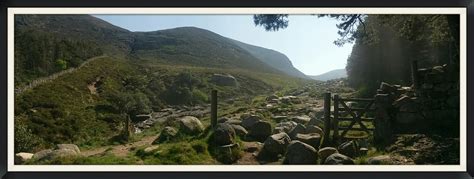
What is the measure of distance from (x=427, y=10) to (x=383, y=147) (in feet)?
12.9

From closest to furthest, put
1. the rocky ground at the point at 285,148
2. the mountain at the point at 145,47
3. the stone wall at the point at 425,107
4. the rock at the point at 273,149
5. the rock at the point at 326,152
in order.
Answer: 1. the rocky ground at the point at 285,148
2. the rock at the point at 326,152
3. the rock at the point at 273,149
4. the stone wall at the point at 425,107
5. the mountain at the point at 145,47

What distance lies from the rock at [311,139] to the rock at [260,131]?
1378 millimetres

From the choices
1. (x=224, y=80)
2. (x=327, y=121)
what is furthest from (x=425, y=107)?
(x=224, y=80)

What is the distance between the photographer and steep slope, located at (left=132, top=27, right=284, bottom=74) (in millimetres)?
49500

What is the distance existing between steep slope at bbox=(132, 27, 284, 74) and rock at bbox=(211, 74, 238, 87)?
6.02 metres

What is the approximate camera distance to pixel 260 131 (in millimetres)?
12539

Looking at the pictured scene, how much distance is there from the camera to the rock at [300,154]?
9.80 m

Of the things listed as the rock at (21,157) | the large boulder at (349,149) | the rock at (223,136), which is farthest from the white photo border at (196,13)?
the rock at (223,136)

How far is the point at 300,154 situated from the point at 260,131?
9.19ft

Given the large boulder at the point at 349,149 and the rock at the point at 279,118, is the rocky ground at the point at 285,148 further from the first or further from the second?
the rock at the point at 279,118

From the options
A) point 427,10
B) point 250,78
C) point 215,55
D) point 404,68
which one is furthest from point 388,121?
point 215,55

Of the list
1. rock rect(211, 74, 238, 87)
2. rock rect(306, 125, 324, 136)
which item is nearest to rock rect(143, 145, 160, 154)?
rock rect(306, 125, 324, 136)
